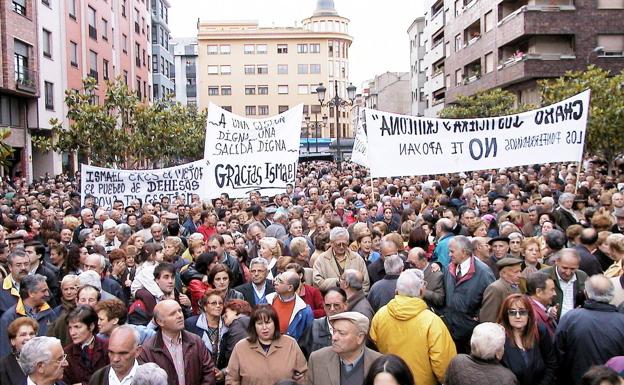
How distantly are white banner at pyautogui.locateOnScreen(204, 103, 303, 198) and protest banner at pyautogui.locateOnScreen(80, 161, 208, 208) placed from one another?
1005mm

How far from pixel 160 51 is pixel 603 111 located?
176 ft

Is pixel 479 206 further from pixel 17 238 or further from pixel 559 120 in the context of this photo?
pixel 17 238

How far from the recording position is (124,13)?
49969 millimetres

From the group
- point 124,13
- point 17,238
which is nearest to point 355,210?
point 17,238

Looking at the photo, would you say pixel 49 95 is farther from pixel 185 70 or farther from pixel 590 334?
pixel 185 70

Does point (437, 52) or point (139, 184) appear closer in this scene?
point (139, 184)

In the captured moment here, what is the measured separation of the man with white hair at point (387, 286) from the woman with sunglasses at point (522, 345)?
153 cm

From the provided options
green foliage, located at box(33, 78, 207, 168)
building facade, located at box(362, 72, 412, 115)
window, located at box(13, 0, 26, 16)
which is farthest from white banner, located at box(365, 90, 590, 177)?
building facade, located at box(362, 72, 412, 115)

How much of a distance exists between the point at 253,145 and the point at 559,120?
6380 mm

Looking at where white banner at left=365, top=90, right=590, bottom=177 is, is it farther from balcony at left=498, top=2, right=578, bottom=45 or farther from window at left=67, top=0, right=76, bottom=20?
window at left=67, top=0, right=76, bottom=20

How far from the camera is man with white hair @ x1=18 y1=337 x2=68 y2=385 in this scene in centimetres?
442

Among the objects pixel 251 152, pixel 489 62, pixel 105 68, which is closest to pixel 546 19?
pixel 489 62

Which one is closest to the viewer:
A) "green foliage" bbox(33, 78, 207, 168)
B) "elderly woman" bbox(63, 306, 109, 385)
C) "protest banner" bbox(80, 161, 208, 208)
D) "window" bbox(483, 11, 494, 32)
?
"elderly woman" bbox(63, 306, 109, 385)

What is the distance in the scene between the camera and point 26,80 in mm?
31156
